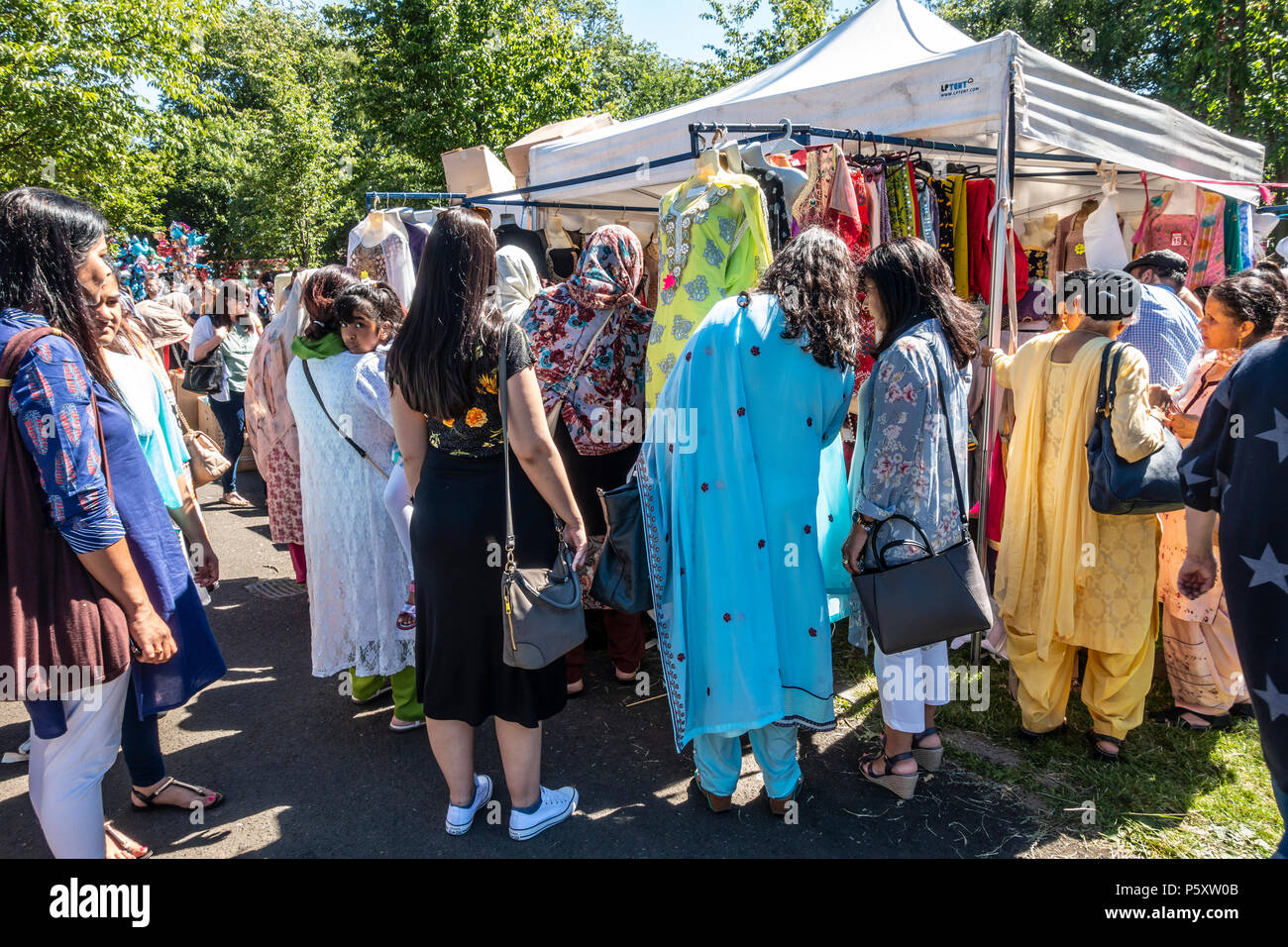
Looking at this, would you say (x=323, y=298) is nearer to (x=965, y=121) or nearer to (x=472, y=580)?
(x=472, y=580)

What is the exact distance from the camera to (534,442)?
219cm

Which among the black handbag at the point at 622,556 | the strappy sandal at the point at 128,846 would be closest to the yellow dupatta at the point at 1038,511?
the black handbag at the point at 622,556

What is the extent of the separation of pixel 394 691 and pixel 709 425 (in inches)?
72.5

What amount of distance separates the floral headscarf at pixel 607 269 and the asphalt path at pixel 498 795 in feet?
5.82

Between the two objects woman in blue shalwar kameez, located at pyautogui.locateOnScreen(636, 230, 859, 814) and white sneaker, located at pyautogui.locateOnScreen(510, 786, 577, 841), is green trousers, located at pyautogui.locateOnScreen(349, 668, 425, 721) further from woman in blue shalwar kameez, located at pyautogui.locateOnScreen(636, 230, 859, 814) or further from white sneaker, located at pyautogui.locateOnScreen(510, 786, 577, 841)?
woman in blue shalwar kameez, located at pyautogui.locateOnScreen(636, 230, 859, 814)

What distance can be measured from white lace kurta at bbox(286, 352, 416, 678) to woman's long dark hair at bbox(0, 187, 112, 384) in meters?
1.09

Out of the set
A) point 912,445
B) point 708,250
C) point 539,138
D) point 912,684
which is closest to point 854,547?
point 912,445

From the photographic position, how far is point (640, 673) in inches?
140

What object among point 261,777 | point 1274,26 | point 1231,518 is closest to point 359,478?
point 261,777

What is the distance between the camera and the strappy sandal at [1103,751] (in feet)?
9.49

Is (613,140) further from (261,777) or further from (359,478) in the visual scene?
(261,777)

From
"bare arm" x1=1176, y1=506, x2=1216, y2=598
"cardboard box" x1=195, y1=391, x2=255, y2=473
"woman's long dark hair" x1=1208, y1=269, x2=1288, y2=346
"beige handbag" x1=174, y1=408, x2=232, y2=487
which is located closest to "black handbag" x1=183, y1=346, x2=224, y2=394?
"cardboard box" x1=195, y1=391, x2=255, y2=473

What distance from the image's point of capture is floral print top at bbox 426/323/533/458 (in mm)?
2174

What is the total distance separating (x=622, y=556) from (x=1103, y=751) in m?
2.01
